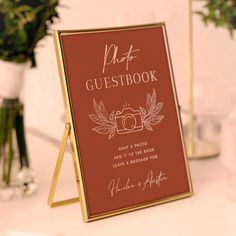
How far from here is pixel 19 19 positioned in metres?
1.00

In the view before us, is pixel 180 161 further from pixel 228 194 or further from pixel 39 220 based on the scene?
pixel 39 220

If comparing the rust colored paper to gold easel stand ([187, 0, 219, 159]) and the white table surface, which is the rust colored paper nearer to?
the white table surface

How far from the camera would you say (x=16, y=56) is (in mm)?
1046

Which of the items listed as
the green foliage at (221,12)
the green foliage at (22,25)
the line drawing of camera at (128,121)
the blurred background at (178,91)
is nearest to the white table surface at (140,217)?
the blurred background at (178,91)

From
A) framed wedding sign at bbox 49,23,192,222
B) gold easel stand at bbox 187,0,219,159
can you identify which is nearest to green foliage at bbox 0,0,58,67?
framed wedding sign at bbox 49,23,192,222

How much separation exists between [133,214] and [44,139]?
2.37ft

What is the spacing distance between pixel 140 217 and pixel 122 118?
0.20 m

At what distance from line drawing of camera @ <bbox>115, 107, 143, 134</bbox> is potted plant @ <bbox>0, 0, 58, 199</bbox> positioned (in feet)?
0.83

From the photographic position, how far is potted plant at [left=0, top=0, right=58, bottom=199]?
1.00m

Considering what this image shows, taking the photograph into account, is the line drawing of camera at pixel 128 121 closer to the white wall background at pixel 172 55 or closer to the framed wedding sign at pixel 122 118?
the framed wedding sign at pixel 122 118

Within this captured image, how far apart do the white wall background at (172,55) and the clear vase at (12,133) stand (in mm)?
496

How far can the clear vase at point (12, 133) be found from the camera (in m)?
1.06

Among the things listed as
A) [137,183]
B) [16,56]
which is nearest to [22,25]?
[16,56]

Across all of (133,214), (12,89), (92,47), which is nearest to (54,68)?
(12,89)
